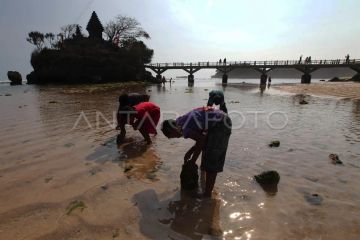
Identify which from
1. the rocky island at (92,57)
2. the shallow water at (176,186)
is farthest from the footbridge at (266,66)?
the shallow water at (176,186)

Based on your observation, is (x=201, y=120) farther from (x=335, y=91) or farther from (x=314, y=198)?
(x=335, y=91)

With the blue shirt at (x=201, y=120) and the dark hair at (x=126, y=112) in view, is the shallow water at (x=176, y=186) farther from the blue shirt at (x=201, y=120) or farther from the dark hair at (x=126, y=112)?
the blue shirt at (x=201, y=120)

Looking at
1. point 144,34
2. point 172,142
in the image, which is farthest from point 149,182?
point 144,34

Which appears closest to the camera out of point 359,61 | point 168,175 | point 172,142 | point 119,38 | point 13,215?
point 13,215

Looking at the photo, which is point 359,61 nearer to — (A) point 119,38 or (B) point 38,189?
(A) point 119,38

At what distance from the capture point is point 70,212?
378cm

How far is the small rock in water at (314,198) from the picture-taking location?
4281 mm

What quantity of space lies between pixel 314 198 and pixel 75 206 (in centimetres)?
371

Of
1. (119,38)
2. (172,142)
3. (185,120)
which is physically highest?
(119,38)

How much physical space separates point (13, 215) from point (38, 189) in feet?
2.72

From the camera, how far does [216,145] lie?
4227 mm

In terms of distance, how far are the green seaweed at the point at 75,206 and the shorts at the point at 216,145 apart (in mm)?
1894

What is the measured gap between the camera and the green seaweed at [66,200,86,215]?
12.6ft

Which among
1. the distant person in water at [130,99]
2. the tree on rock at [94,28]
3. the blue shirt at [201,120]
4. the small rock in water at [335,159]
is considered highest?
the tree on rock at [94,28]
